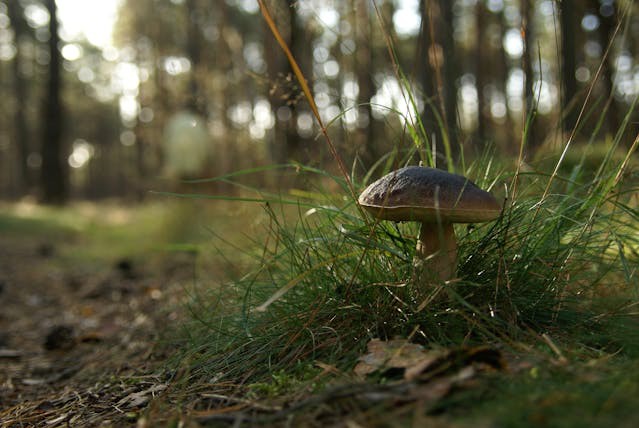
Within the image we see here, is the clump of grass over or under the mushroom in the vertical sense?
under

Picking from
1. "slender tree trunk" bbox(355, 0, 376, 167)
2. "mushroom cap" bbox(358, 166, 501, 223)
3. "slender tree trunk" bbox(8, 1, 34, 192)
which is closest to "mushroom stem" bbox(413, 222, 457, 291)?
"mushroom cap" bbox(358, 166, 501, 223)

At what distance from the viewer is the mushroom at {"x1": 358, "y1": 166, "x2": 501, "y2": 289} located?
4.84 ft

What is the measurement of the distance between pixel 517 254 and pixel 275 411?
1001mm

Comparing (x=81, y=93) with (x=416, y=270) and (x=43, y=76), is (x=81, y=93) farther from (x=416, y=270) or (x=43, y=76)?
(x=416, y=270)

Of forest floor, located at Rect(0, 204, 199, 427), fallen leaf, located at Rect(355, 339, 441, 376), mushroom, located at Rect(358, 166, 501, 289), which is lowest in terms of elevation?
forest floor, located at Rect(0, 204, 199, 427)

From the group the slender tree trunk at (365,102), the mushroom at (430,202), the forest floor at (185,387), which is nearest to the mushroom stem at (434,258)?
the mushroom at (430,202)

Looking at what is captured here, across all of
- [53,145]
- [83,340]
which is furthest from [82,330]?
[53,145]

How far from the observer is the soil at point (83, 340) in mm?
1778

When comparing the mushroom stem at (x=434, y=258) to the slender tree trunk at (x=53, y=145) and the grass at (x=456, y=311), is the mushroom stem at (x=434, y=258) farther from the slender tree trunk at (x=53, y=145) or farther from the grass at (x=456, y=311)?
the slender tree trunk at (x=53, y=145)

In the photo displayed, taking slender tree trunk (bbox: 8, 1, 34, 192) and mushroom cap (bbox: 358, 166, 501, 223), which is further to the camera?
slender tree trunk (bbox: 8, 1, 34, 192)

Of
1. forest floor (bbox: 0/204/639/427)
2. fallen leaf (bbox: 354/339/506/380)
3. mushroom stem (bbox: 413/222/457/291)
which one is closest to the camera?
forest floor (bbox: 0/204/639/427)

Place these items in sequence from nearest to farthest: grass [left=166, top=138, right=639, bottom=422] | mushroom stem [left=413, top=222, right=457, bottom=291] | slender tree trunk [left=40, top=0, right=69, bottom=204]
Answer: grass [left=166, top=138, right=639, bottom=422] → mushroom stem [left=413, top=222, right=457, bottom=291] → slender tree trunk [left=40, top=0, right=69, bottom=204]

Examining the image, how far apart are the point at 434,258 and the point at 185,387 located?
0.92 m

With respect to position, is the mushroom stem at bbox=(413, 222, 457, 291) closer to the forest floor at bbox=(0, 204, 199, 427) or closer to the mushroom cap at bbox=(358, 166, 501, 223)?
the mushroom cap at bbox=(358, 166, 501, 223)
